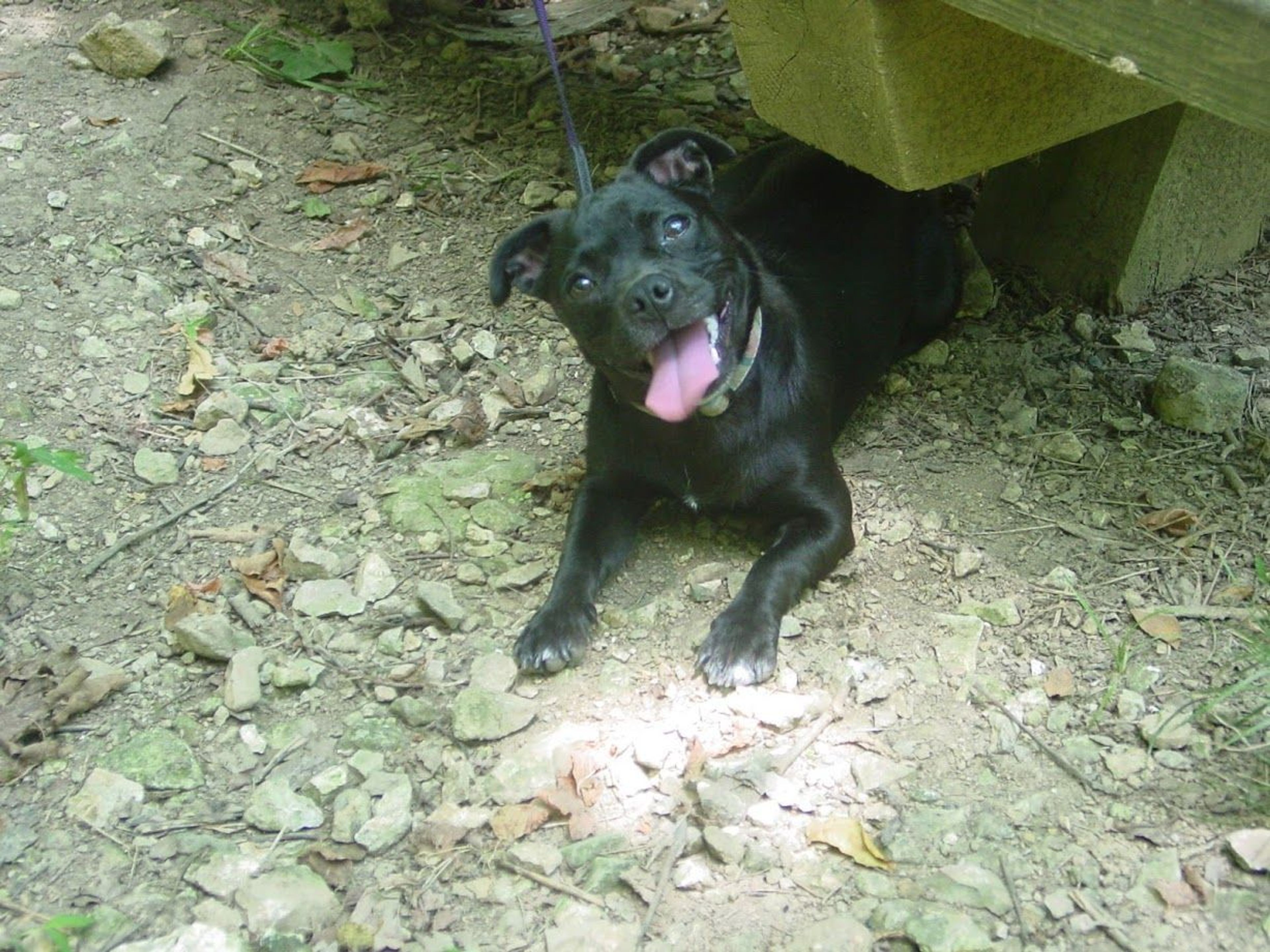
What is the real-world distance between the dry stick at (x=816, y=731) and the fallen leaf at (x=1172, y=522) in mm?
1128

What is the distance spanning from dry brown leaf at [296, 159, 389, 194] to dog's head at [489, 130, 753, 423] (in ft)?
6.31

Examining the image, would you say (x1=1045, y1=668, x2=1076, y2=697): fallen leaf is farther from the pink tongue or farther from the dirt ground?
the pink tongue

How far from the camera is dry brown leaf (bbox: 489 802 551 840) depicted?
302 cm

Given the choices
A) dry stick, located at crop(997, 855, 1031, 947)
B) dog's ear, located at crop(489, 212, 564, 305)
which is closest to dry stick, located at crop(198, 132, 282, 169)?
dog's ear, located at crop(489, 212, 564, 305)

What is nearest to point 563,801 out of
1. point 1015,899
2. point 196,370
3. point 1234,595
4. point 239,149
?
point 1015,899

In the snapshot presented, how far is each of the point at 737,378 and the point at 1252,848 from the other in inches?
72.2

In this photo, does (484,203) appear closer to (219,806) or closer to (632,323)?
(632,323)

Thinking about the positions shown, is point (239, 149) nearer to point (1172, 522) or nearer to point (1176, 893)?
point (1172, 522)

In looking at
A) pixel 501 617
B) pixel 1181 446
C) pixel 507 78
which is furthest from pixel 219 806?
pixel 507 78

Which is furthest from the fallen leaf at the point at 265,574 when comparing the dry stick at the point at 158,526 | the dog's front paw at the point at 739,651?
the dog's front paw at the point at 739,651

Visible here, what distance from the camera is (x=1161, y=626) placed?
3.40m

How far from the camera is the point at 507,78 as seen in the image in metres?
6.04

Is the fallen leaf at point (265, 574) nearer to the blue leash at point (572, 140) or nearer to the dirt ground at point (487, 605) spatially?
the dirt ground at point (487, 605)

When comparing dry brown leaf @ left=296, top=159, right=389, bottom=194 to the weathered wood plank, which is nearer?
the weathered wood plank
